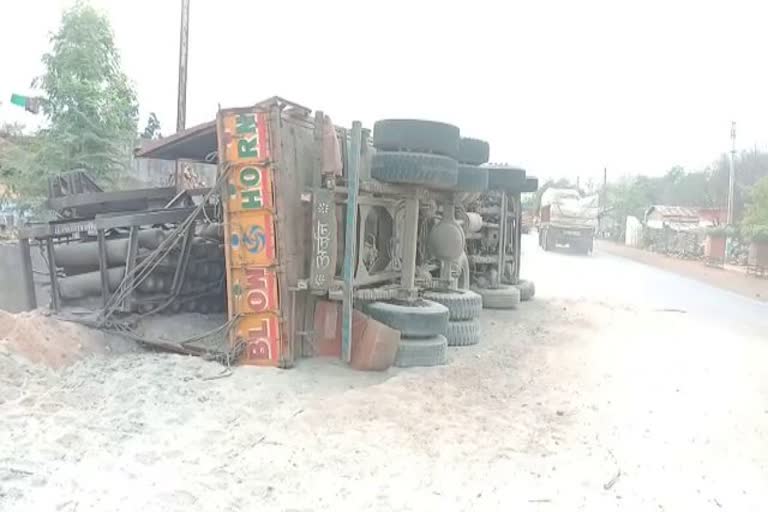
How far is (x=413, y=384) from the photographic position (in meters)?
5.91

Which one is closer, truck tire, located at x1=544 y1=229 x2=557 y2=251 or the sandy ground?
the sandy ground

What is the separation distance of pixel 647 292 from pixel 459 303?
9.20 m

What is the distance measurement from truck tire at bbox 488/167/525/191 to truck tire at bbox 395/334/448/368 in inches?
224

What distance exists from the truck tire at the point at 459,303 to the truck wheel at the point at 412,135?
1.84m

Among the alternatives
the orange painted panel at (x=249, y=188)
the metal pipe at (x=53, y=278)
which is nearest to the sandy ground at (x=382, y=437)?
the metal pipe at (x=53, y=278)

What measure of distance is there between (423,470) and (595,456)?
1162 mm

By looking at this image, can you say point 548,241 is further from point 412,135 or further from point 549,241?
point 412,135

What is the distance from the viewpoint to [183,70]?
1769 cm

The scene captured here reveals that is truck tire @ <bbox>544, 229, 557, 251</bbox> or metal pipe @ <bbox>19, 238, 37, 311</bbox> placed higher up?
metal pipe @ <bbox>19, 238, 37, 311</bbox>

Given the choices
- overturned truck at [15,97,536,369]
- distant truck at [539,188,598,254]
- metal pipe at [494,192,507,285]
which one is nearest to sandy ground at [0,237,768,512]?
overturned truck at [15,97,536,369]

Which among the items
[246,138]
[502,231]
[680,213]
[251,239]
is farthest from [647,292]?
[680,213]

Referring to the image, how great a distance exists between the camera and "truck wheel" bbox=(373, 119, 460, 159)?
6.95 meters

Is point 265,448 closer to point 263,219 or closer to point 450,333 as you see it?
point 263,219

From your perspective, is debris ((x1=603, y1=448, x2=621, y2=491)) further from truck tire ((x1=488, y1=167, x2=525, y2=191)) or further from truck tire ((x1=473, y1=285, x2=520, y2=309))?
truck tire ((x1=488, y1=167, x2=525, y2=191))
